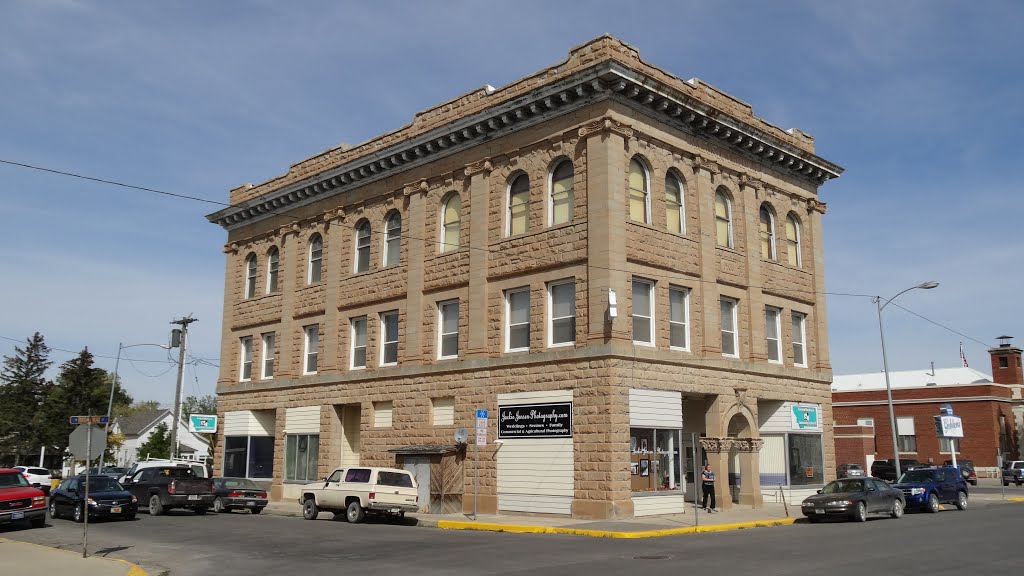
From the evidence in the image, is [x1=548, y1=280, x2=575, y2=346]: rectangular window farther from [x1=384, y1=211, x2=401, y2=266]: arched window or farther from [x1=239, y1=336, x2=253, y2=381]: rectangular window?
[x1=239, y1=336, x2=253, y2=381]: rectangular window

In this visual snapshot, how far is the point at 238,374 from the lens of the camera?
131ft

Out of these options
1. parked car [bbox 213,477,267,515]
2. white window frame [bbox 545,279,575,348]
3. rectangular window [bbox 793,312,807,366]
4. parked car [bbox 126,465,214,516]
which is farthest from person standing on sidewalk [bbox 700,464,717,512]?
parked car [bbox 126,465,214,516]

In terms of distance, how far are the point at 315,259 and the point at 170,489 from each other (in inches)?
470

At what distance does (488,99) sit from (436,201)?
425cm

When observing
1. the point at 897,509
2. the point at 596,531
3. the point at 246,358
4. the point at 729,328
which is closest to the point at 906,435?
the point at 897,509

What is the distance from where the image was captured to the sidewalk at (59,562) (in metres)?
15.0

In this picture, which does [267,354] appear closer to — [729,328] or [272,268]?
[272,268]

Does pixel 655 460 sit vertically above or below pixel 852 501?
above

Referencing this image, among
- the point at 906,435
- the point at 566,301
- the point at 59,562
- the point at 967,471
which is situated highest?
the point at 566,301

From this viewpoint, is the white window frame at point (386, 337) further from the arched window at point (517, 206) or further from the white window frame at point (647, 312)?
the white window frame at point (647, 312)

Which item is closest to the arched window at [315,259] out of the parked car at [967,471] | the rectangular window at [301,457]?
the rectangular window at [301,457]

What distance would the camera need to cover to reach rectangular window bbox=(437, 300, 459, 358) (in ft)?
98.8

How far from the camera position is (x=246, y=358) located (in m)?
40.1

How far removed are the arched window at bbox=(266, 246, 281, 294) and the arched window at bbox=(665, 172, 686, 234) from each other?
19197 millimetres
